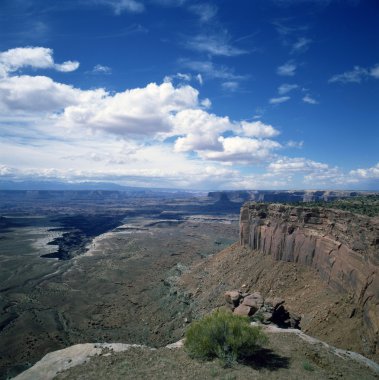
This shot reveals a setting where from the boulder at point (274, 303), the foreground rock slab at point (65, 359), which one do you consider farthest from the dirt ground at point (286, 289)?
the foreground rock slab at point (65, 359)

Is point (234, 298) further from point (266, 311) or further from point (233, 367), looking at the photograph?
point (233, 367)

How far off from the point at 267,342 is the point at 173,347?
Result: 730 centimetres

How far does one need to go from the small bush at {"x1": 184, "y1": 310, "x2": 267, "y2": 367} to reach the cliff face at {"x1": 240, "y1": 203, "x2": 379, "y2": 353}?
476 inches

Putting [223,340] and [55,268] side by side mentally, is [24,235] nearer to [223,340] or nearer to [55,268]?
[55,268]

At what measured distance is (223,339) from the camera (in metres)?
23.1

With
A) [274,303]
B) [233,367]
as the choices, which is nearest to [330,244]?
[274,303]

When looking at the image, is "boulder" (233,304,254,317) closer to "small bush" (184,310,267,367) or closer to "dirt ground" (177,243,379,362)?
"dirt ground" (177,243,379,362)

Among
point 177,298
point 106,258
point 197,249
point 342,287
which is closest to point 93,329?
point 177,298

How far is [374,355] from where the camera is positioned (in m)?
26.7

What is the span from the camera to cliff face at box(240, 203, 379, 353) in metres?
30.3

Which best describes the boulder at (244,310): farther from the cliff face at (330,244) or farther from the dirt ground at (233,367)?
the cliff face at (330,244)

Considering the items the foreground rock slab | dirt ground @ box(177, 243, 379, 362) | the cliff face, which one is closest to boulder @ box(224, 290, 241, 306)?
dirt ground @ box(177, 243, 379, 362)

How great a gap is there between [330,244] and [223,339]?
2273 cm

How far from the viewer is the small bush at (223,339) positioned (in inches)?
869
